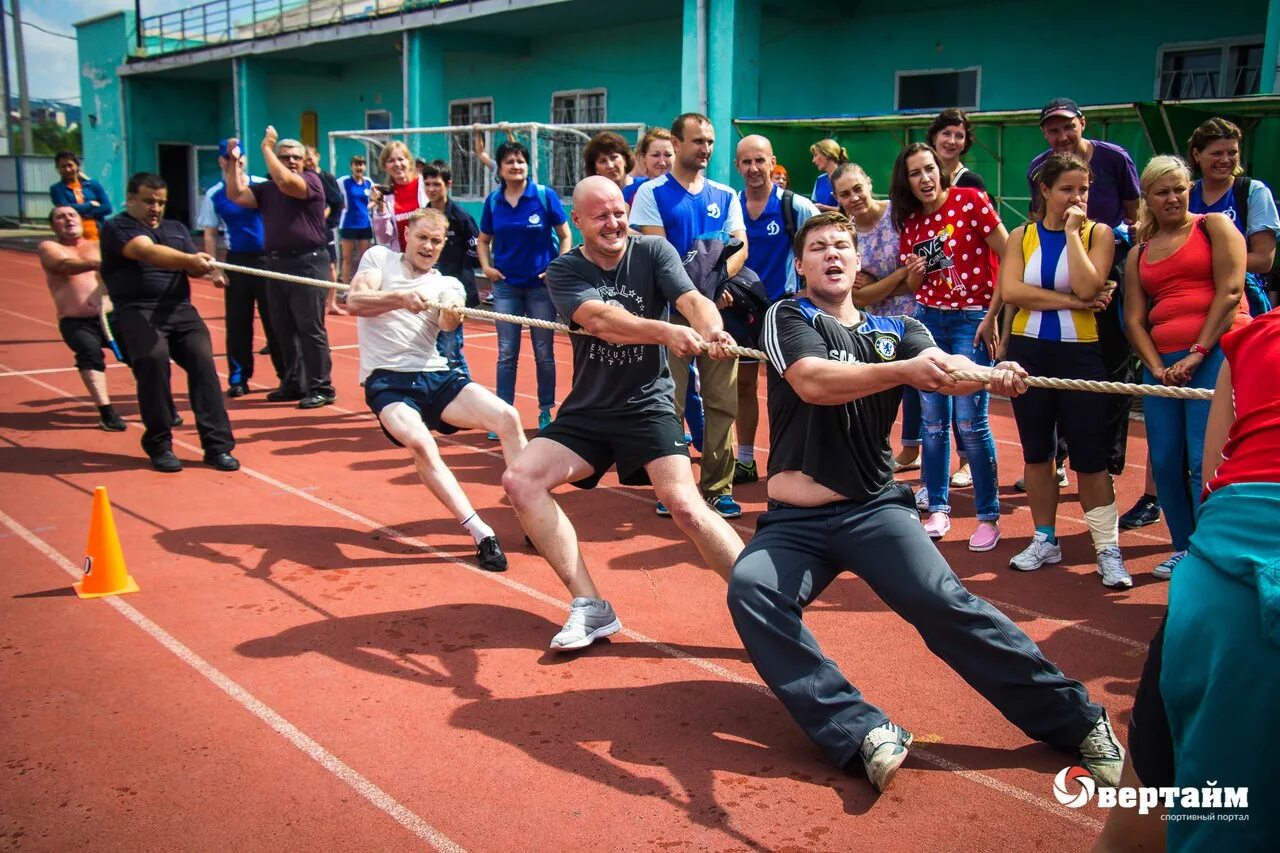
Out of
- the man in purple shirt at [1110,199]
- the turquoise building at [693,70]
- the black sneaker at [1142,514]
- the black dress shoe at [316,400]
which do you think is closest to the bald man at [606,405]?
the man in purple shirt at [1110,199]

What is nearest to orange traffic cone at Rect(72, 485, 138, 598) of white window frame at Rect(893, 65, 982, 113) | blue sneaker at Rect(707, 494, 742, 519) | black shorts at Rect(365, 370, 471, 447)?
black shorts at Rect(365, 370, 471, 447)

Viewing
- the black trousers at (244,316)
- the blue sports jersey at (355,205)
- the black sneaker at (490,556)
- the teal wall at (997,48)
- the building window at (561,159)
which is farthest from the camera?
the building window at (561,159)

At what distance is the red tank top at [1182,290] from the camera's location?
520cm

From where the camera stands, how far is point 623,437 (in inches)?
192

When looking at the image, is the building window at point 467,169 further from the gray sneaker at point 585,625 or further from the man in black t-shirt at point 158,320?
the gray sneaker at point 585,625

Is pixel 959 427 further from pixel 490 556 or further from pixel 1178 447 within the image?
pixel 490 556

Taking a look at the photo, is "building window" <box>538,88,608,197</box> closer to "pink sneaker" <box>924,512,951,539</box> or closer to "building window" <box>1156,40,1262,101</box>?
"building window" <box>1156,40,1262,101</box>

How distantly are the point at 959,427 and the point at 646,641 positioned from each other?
7.29 ft

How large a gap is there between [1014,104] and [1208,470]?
14940mm

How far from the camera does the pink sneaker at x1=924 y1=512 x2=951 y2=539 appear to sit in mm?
6223

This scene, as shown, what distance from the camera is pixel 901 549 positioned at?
12.3ft

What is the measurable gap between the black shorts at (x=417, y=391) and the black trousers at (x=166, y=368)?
237cm

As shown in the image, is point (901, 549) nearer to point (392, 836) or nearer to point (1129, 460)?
point (392, 836)

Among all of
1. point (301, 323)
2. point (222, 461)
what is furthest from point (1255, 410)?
point (301, 323)
